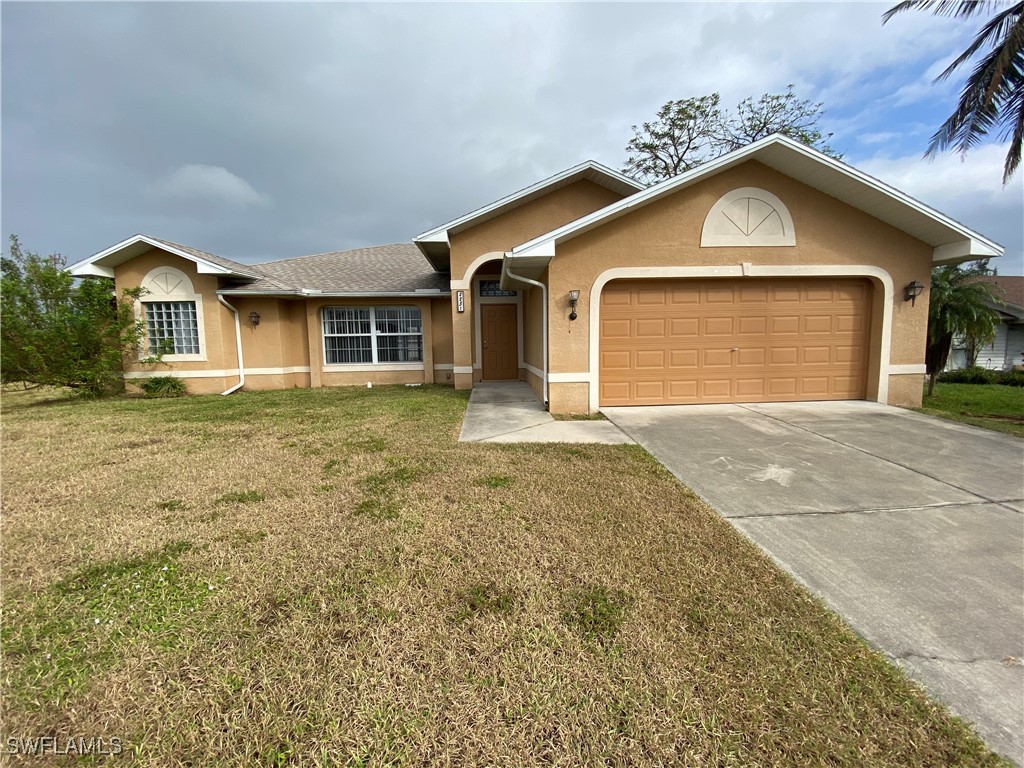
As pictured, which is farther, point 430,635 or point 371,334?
point 371,334

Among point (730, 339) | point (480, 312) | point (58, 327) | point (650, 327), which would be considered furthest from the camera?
point (480, 312)

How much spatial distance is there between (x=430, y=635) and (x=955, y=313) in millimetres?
14536

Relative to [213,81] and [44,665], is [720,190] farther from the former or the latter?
[213,81]

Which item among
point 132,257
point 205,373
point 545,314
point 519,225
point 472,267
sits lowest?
point 205,373

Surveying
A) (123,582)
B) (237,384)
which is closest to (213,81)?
(237,384)

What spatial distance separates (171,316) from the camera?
40.0 ft

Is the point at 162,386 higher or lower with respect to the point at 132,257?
lower

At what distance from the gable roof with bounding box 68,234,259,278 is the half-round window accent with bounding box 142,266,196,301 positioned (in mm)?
602

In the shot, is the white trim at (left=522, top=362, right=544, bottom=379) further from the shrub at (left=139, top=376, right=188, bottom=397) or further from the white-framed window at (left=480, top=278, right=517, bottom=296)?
the shrub at (left=139, top=376, right=188, bottom=397)

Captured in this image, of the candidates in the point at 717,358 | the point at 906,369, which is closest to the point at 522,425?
the point at 717,358

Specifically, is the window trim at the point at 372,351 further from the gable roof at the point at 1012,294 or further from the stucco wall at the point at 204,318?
the gable roof at the point at 1012,294

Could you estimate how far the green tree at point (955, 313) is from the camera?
10.5 m

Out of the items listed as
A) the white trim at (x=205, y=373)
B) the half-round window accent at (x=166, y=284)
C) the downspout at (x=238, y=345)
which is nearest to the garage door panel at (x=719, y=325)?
the white trim at (x=205, y=373)

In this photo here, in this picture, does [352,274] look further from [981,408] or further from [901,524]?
[981,408]
